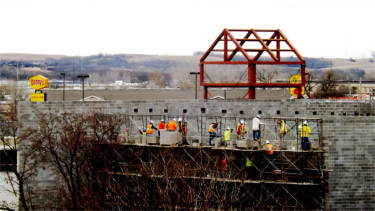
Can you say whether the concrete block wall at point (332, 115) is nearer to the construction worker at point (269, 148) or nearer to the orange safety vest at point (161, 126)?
the orange safety vest at point (161, 126)

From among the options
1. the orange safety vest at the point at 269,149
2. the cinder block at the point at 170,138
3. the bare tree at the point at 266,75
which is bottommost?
the orange safety vest at the point at 269,149

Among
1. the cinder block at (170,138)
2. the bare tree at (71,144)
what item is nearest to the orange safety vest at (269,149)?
the cinder block at (170,138)

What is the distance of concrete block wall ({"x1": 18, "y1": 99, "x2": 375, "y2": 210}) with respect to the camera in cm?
3784

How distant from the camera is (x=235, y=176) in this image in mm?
36406

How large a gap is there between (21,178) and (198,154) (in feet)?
38.5

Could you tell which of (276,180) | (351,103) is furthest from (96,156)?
(351,103)

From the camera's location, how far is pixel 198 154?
3862cm

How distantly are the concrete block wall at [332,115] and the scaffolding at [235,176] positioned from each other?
3.33 ft

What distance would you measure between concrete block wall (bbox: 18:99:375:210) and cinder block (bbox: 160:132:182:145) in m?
4.82

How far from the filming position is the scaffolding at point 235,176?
116 feet

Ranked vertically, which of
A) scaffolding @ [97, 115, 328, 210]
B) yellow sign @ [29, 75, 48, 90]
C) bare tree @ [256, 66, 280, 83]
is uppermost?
bare tree @ [256, 66, 280, 83]

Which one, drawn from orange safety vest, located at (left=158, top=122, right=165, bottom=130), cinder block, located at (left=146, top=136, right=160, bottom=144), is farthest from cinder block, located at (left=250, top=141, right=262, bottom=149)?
orange safety vest, located at (left=158, top=122, right=165, bottom=130)

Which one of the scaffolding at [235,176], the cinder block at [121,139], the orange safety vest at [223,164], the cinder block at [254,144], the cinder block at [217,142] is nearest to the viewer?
the scaffolding at [235,176]

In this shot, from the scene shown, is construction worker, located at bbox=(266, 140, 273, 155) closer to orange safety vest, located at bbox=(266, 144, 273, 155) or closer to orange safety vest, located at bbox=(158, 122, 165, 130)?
orange safety vest, located at bbox=(266, 144, 273, 155)
